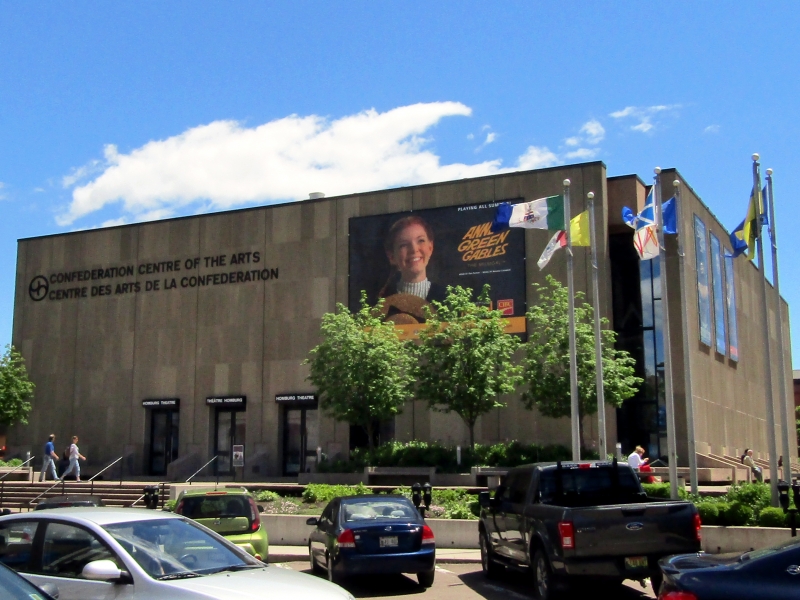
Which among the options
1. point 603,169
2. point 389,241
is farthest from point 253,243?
point 603,169

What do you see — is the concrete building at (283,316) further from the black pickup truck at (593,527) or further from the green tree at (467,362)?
the black pickup truck at (593,527)

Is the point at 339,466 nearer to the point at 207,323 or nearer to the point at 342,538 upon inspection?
the point at 207,323

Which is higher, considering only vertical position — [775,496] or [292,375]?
[292,375]

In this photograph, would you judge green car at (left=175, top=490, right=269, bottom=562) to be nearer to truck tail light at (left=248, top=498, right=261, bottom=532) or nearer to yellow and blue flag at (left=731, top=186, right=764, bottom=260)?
truck tail light at (left=248, top=498, right=261, bottom=532)

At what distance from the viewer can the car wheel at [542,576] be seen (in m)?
12.0

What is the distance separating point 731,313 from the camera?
149 feet

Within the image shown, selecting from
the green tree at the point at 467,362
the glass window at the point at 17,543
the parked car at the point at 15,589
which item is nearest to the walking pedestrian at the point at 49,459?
the green tree at the point at 467,362

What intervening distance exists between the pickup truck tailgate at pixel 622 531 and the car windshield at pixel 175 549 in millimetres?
4957

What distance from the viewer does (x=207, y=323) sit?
43.3 metres

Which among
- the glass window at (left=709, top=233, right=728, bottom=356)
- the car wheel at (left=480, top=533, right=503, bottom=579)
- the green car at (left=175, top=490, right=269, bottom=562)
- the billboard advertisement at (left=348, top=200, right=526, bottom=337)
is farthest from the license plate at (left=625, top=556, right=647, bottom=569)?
the glass window at (left=709, top=233, right=728, bottom=356)

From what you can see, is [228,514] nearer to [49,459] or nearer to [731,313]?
[49,459]

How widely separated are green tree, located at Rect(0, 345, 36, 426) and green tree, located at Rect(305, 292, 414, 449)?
55.7ft

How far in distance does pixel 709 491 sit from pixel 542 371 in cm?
753

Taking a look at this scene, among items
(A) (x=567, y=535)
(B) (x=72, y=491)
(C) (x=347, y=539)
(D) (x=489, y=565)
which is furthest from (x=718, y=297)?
(A) (x=567, y=535)
